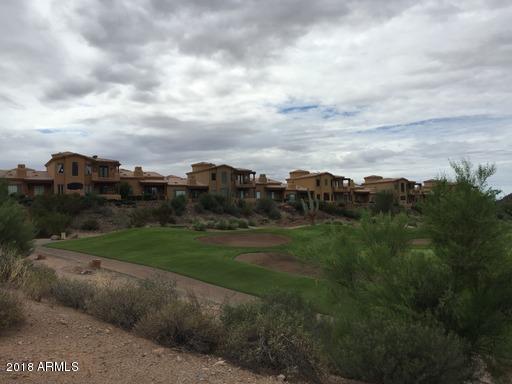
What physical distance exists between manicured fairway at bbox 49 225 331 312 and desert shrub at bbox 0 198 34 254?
6570 mm

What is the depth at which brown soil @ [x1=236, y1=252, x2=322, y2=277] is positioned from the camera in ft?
78.4

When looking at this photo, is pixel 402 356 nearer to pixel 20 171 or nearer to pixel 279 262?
pixel 279 262

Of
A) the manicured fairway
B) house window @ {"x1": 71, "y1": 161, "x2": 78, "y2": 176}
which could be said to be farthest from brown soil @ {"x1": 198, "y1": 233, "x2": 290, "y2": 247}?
house window @ {"x1": 71, "y1": 161, "x2": 78, "y2": 176}

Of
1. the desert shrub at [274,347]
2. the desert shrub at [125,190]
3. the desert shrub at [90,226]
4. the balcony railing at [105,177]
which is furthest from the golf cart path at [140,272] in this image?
the desert shrub at [125,190]

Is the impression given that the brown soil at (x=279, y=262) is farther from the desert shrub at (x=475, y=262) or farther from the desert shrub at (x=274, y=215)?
the desert shrub at (x=274, y=215)

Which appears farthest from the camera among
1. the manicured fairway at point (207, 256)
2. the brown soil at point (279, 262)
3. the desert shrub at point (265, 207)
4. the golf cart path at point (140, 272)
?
the desert shrub at point (265, 207)

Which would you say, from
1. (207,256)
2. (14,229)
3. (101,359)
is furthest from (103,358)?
(207,256)

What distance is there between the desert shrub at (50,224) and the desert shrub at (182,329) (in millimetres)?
43423

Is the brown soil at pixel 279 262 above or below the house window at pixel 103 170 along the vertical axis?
below

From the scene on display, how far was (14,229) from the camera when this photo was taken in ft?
69.7

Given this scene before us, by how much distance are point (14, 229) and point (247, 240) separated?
61.6 feet

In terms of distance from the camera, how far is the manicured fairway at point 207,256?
666 inches

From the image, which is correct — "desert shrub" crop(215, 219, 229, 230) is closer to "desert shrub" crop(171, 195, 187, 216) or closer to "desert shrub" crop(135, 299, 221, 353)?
"desert shrub" crop(171, 195, 187, 216)

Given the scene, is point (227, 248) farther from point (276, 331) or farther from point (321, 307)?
point (276, 331)
